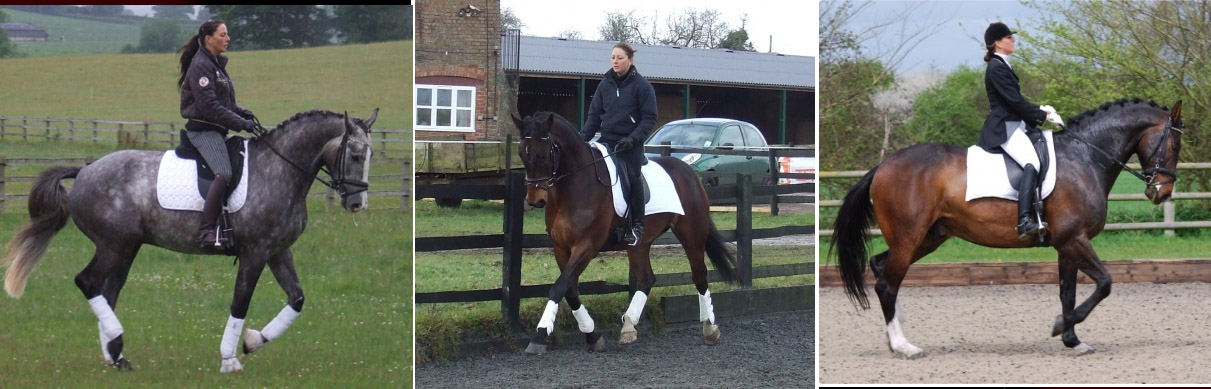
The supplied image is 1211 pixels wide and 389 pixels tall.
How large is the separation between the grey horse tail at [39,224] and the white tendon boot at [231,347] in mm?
1166

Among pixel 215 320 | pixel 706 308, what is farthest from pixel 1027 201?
pixel 215 320

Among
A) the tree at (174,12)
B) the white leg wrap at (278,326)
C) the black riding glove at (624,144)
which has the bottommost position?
the white leg wrap at (278,326)

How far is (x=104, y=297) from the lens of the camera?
5797mm

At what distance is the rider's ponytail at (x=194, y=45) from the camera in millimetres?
5543

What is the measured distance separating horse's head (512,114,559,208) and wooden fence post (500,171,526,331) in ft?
0.23

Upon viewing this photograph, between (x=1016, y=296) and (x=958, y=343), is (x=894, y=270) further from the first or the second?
(x=1016, y=296)

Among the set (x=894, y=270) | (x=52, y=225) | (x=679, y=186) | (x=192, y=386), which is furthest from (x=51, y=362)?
(x=894, y=270)

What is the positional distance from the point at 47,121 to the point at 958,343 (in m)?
18.4

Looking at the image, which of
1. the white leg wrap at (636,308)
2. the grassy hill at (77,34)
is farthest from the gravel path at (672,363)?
the grassy hill at (77,34)

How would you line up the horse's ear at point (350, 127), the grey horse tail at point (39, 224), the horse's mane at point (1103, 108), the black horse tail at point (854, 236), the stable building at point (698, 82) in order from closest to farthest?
the stable building at point (698, 82) < the horse's ear at point (350, 127) < the grey horse tail at point (39, 224) < the horse's mane at point (1103, 108) < the black horse tail at point (854, 236)

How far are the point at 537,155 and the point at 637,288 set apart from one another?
0.90m

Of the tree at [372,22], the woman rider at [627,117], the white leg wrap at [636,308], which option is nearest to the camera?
the woman rider at [627,117]

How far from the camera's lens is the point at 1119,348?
252 inches

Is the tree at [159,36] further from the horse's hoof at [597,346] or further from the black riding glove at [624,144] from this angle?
the horse's hoof at [597,346]
